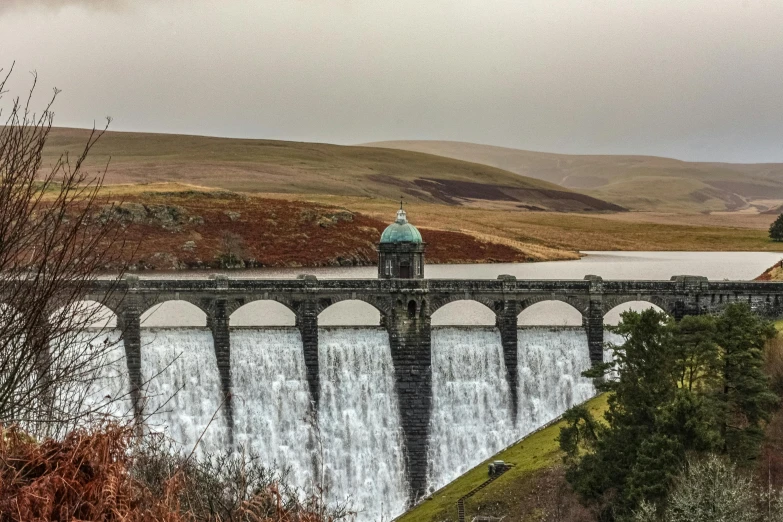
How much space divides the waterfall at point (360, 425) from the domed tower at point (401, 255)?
6649 mm

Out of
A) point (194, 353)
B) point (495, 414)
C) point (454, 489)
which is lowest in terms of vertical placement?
point (454, 489)

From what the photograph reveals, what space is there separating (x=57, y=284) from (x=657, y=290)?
54.9 metres

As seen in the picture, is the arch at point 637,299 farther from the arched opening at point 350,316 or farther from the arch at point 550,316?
the arched opening at point 350,316

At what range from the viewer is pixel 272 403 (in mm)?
60156

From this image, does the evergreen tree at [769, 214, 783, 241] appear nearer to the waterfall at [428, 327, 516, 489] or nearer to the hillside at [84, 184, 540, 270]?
the hillside at [84, 184, 540, 270]

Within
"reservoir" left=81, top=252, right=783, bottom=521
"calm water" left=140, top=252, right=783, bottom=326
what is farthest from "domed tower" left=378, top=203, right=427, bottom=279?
"calm water" left=140, top=252, right=783, bottom=326

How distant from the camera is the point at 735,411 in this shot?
4588 cm

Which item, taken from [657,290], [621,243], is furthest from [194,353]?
[621,243]

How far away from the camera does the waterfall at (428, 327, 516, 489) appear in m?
61.6

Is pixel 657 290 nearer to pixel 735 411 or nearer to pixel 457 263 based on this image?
pixel 735 411

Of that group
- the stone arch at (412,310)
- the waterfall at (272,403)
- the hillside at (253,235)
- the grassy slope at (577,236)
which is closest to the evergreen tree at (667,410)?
the stone arch at (412,310)

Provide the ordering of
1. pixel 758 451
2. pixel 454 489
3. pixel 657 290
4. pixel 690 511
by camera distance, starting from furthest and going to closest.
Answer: pixel 657 290
pixel 454 489
pixel 758 451
pixel 690 511

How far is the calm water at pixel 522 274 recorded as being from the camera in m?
88.9

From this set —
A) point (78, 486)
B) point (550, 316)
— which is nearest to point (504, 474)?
point (550, 316)
